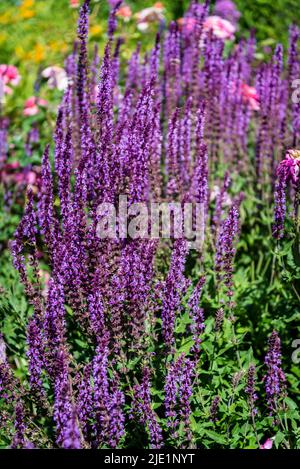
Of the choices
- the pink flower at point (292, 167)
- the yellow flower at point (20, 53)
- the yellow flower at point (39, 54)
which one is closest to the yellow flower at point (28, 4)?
the yellow flower at point (20, 53)

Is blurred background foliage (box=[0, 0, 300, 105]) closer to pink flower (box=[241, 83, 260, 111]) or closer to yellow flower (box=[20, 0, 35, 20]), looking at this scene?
yellow flower (box=[20, 0, 35, 20])

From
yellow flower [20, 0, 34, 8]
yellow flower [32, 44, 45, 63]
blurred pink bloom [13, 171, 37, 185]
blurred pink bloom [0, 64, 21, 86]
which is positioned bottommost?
blurred pink bloom [13, 171, 37, 185]

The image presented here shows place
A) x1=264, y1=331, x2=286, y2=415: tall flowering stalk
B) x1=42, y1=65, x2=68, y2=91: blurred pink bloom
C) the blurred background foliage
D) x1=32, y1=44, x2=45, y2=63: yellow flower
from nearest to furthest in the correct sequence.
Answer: x1=264, y1=331, x2=286, y2=415: tall flowering stalk < x1=42, y1=65, x2=68, y2=91: blurred pink bloom < the blurred background foliage < x1=32, y1=44, x2=45, y2=63: yellow flower

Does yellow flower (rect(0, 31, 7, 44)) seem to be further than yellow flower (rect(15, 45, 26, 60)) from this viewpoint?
Yes

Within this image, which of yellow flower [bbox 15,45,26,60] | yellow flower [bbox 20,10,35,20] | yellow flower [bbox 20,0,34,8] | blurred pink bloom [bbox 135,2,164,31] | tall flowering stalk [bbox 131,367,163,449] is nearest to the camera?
tall flowering stalk [bbox 131,367,163,449]

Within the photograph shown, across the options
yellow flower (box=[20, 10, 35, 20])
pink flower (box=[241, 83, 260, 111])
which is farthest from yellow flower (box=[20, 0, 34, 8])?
pink flower (box=[241, 83, 260, 111])

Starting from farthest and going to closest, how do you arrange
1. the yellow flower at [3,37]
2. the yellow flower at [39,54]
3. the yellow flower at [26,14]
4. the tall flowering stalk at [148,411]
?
1. the yellow flower at [26,14]
2. the yellow flower at [3,37]
3. the yellow flower at [39,54]
4. the tall flowering stalk at [148,411]

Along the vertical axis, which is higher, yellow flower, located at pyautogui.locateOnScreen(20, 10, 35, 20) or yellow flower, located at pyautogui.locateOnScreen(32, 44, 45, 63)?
yellow flower, located at pyautogui.locateOnScreen(20, 10, 35, 20)

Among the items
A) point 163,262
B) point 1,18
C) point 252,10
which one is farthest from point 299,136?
point 1,18

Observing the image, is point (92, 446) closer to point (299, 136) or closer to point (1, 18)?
point (299, 136)

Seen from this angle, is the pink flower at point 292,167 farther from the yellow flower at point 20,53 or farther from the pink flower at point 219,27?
Result: the yellow flower at point 20,53

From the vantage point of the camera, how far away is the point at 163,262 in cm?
338

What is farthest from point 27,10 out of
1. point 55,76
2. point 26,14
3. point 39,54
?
point 55,76
